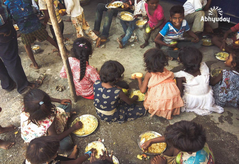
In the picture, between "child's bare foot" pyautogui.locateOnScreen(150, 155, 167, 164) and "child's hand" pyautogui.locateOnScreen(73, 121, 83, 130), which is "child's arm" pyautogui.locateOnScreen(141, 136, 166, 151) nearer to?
"child's bare foot" pyautogui.locateOnScreen(150, 155, 167, 164)

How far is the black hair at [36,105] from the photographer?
1.88 metres

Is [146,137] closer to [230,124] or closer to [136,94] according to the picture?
[136,94]

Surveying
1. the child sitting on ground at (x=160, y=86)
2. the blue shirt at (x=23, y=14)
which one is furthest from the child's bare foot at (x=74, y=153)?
the blue shirt at (x=23, y=14)

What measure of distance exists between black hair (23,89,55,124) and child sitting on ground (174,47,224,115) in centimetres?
180

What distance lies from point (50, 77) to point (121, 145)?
79.8 inches

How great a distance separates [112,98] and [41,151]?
39.9 inches

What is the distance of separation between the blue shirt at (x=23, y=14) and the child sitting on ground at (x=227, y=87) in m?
3.16

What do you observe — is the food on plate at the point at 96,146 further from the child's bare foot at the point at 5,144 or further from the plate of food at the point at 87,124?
the child's bare foot at the point at 5,144

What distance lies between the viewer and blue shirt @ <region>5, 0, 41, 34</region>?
111 inches

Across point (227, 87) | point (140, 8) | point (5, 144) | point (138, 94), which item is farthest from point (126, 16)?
point (5, 144)

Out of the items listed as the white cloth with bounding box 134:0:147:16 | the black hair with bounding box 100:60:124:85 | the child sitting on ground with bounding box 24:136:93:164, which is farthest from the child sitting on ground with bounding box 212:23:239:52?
the child sitting on ground with bounding box 24:136:93:164

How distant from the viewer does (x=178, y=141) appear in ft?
5.05

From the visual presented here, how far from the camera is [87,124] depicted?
2457 millimetres

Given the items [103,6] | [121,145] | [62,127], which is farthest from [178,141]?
[103,6]
